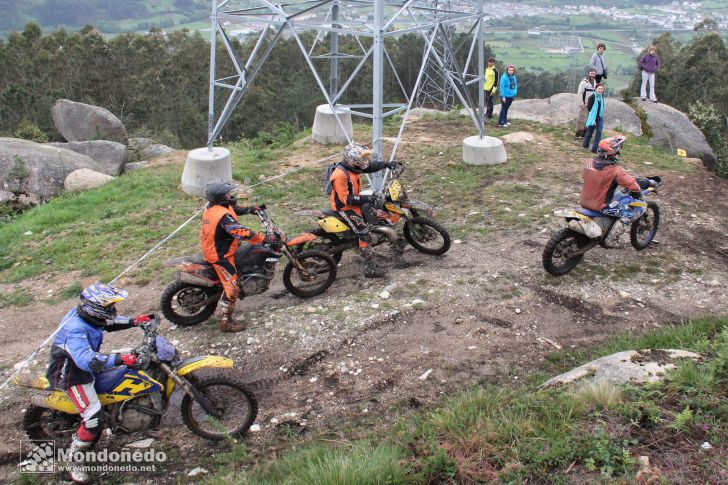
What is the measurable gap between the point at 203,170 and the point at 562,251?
7.40 metres

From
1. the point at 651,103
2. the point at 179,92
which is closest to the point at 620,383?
the point at 651,103

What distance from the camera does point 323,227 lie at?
26.4ft

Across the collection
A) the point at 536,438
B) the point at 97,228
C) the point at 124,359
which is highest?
the point at 124,359

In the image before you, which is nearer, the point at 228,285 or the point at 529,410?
the point at 529,410

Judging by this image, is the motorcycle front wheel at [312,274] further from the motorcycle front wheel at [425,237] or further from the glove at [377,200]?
the motorcycle front wheel at [425,237]

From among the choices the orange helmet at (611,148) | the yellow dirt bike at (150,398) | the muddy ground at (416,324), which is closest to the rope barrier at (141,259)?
the muddy ground at (416,324)

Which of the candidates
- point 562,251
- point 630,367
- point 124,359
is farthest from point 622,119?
point 124,359

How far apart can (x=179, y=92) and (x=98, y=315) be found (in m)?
36.8

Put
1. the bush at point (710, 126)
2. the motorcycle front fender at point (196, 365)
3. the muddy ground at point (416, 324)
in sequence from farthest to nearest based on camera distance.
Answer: the bush at point (710, 126) → the muddy ground at point (416, 324) → the motorcycle front fender at point (196, 365)

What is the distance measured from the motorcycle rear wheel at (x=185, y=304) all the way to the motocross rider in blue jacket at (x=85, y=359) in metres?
1.93

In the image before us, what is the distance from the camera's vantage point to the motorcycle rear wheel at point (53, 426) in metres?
5.23

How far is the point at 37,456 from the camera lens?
17.1 ft

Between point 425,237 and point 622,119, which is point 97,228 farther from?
point 622,119

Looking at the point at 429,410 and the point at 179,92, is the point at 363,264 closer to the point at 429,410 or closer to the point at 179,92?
the point at 429,410
